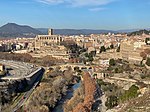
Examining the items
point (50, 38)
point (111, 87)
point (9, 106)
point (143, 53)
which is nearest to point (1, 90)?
point (9, 106)

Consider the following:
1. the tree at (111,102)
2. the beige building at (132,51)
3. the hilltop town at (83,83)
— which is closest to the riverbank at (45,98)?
the hilltop town at (83,83)

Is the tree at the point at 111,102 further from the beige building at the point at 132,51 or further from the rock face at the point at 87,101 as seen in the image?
the beige building at the point at 132,51

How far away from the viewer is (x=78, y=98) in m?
12.4

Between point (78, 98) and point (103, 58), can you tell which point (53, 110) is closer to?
point (78, 98)

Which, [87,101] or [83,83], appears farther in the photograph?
[83,83]

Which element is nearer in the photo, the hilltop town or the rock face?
the rock face

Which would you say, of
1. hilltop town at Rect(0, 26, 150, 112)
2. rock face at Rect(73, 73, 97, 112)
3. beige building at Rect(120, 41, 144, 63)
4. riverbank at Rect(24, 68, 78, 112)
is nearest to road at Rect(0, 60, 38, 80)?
hilltop town at Rect(0, 26, 150, 112)

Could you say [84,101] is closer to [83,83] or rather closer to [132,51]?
[83,83]

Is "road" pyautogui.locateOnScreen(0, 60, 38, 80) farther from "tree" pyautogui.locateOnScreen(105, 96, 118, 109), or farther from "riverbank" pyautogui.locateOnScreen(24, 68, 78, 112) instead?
"tree" pyautogui.locateOnScreen(105, 96, 118, 109)

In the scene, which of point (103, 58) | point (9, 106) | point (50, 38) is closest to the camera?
point (9, 106)

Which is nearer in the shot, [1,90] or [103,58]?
[1,90]

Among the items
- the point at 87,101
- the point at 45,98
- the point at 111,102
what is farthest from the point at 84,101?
the point at 45,98

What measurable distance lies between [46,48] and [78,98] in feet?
73.6

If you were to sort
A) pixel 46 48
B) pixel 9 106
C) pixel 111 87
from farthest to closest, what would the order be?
pixel 46 48
pixel 111 87
pixel 9 106
